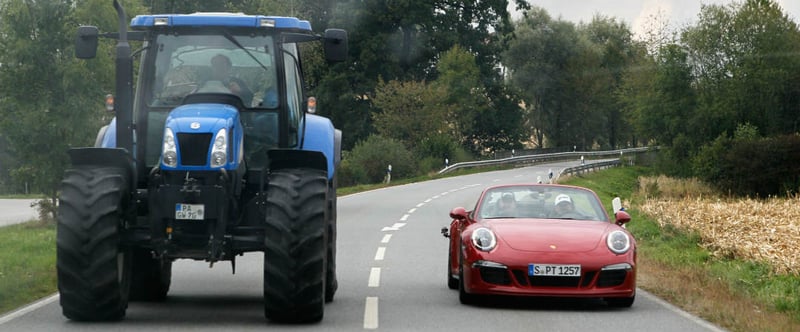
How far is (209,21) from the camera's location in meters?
11.8

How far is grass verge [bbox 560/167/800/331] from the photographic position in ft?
38.5

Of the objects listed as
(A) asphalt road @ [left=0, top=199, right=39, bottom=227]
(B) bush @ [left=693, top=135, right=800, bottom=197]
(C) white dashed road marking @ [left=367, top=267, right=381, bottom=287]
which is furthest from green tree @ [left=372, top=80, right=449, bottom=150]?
(C) white dashed road marking @ [left=367, top=267, right=381, bottom=287]

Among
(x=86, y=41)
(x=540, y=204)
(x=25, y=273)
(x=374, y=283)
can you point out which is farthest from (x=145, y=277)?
(x=540, y=204)

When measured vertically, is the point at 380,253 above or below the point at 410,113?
below

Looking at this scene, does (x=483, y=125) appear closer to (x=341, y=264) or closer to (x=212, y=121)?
(x=341, y=264)

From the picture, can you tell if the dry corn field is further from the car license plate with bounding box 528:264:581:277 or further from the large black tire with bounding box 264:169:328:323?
the large black tire with bounding box 264:169:328:323

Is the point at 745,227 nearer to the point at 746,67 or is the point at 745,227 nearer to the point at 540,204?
the point at 540,204

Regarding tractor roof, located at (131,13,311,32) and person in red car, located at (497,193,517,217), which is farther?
person in red car, located at (497,193,517,217)

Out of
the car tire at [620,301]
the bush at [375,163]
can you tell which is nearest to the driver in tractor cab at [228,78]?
the car tire at [620,301]

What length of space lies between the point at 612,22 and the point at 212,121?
115 metres

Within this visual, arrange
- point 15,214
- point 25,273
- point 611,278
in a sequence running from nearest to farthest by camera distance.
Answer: point 611,278
point 25,273
point 15,214

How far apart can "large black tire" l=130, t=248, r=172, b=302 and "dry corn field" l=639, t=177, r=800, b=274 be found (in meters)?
9.03

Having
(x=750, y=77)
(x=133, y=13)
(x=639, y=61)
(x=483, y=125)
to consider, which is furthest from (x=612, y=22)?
(x=133, y=13)

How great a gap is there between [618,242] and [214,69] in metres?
4.22
